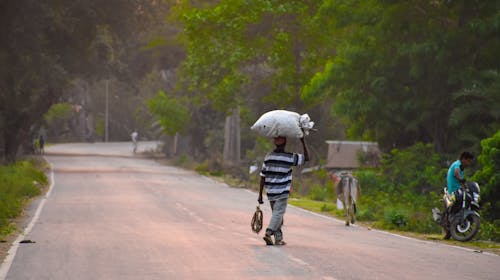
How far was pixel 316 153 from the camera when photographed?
52.9 metres

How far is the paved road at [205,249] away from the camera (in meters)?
13.4

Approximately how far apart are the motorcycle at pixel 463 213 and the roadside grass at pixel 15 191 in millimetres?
8699

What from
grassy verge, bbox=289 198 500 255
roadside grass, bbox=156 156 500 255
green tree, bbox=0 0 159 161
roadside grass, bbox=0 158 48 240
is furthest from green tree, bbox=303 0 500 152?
green tree, bbox=0 0 159 161

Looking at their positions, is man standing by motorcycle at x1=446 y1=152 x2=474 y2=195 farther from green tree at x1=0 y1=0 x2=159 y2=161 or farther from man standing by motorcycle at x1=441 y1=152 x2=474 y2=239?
green tree at x1=0 y1=0 x2=159 y2=161

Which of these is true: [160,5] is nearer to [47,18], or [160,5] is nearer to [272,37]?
[272,37]

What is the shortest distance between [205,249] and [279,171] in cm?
189

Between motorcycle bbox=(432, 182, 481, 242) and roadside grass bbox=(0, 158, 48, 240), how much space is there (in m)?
8.70

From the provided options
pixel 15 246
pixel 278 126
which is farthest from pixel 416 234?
pixel 15 246

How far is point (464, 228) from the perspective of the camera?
20.6m

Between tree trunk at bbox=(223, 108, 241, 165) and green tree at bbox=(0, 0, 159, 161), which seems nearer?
green tree at bbox=(0, 0, 159, 161)

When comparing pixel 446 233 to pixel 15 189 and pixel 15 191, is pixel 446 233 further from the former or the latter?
pixel 15 189

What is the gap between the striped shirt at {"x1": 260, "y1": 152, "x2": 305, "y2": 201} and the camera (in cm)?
1706

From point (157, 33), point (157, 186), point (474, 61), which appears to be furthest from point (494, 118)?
point (157, 33)

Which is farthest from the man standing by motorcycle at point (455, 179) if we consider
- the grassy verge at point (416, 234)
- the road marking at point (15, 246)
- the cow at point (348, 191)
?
the road marking at point (15, 246)
